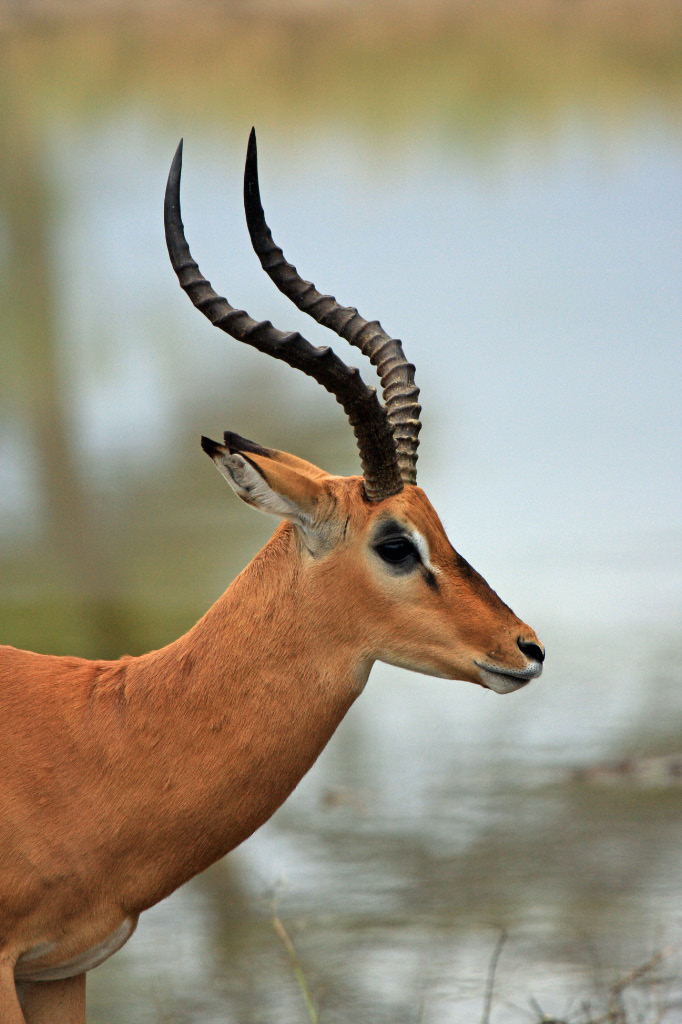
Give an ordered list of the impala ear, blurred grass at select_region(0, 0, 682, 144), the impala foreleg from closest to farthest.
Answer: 1. the impala ear
2. the impala foreleg
3. blurred grass at select_region(0, 0, 682, 144)

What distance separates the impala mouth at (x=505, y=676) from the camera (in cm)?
344

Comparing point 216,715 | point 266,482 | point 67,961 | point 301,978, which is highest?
point 266,482

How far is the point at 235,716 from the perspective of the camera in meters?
3.46

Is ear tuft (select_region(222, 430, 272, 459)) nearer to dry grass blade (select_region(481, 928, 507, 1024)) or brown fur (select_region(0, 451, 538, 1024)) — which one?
brown fur (select_region(0, 451, 538, 1024))

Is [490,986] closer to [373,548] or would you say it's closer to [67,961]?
[67,961]

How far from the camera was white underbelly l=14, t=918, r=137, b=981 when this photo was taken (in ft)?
11.0

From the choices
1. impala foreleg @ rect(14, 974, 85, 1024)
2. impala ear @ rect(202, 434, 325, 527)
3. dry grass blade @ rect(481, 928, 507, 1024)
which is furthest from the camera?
dry grass blade @ rect(481, 928, 507, 1024)

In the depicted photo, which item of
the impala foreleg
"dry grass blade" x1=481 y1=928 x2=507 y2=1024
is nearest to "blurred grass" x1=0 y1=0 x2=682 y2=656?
"dry grass blade" x1=481 y1=928 x2=507 y2=1024

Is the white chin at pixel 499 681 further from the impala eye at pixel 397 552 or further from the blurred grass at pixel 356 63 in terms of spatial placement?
the blurred grass at pixel 356 63

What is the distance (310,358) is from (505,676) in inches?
34.1

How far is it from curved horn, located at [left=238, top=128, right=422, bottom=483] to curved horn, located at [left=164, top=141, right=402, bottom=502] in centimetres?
10

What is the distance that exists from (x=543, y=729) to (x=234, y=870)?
6.82ft

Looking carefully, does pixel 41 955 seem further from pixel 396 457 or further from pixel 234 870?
pixel 234 870

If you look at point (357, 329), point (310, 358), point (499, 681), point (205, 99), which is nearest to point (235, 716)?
point (499, 681)
